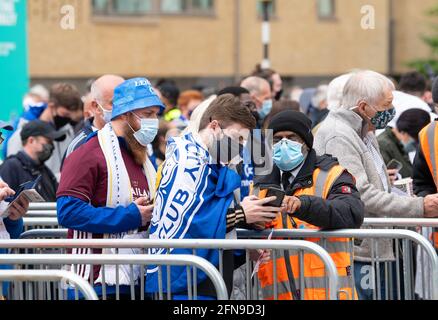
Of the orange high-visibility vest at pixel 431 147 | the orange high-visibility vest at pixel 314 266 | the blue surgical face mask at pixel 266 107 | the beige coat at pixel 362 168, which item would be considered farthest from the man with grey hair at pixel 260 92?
the orange high-visibility vest at pixel 314 266

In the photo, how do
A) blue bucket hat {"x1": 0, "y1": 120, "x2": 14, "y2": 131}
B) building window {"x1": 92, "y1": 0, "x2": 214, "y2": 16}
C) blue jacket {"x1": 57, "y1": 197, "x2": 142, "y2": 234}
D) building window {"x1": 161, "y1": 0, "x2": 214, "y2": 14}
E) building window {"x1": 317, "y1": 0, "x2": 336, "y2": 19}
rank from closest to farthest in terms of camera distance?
blue jacket {"x1": 57, "y1": 197, "x2": 142, "y2": 234} < blue bucket hat {"x1": 0, "y1": 120, "x2": 14, "y2": 131} < building window {"x1": 92, "y1": 0, "x2": 214, "y2": 16} < building window {"x1": 161, "y1": 0, "x2": 214, "y2": 14} < building window {"x1": 317, "y1": 0, "x2": 336, "y2": 19}

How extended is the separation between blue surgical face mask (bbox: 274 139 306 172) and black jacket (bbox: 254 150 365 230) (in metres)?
0.06

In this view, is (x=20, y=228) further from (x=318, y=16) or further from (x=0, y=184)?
(x=318, y=16)

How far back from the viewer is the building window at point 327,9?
34.0 metres

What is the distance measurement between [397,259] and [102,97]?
215 cm

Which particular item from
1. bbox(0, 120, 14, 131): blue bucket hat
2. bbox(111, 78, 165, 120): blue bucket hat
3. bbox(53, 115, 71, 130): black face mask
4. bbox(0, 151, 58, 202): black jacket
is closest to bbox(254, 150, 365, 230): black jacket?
bbox(111, 78, 165, 120): blue bucket hat

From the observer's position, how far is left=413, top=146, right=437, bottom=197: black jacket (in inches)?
283

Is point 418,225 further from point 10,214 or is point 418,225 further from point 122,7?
point 122,7

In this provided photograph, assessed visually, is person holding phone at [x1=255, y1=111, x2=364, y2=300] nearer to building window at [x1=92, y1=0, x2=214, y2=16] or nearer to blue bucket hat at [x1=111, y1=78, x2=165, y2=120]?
blue bucket hat at [x1=111, y1=78, x2=165, y2=120]

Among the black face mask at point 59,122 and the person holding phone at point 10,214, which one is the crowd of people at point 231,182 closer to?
the person holding phone at point 10,214

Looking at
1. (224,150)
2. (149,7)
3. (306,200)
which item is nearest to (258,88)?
(224,150)

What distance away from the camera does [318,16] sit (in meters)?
33.7

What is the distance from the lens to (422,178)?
7.26m
